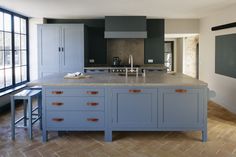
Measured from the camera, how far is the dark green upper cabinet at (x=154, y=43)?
8523mm

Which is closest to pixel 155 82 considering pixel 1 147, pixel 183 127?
pixel 183 127

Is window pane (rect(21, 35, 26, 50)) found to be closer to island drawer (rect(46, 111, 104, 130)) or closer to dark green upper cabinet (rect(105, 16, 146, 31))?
dark green upper cabinet (rect(105, 16, 146, 31))

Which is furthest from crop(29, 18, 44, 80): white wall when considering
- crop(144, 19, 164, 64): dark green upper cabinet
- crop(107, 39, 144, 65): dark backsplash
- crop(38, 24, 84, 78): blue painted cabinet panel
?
crop(144, 19, 164, 64): dark green upper cabinet

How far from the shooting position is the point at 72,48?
25.7ft

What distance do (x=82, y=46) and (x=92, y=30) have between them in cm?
91

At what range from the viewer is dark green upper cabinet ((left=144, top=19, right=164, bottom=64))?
8523 mm

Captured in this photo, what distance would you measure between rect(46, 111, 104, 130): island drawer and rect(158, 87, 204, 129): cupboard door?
36.4 inches

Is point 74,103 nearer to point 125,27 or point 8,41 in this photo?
point 8,41

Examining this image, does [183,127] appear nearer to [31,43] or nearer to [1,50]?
[1,50]

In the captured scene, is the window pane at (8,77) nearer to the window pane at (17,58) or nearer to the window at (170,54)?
the window pane at (17,58)

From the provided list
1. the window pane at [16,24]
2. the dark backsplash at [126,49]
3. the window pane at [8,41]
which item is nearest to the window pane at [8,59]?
the window pane at [8,41]

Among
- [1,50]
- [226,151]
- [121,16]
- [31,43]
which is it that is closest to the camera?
[226,151]

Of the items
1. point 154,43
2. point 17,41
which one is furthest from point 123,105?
point 154,43

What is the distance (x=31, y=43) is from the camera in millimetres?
8352
